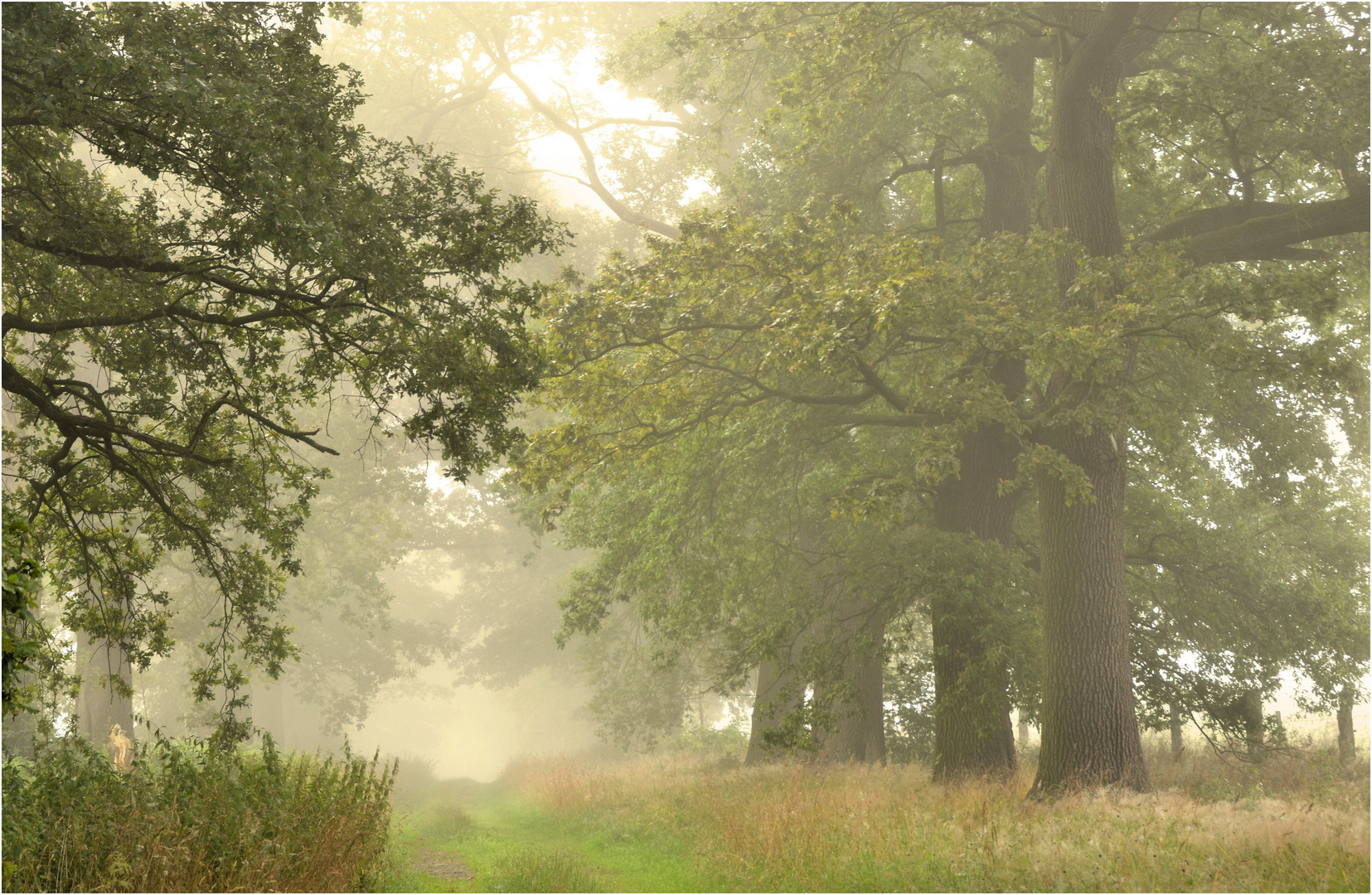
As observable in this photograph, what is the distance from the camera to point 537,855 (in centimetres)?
1239

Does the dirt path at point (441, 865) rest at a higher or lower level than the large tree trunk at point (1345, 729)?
lower

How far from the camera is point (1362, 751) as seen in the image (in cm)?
1756

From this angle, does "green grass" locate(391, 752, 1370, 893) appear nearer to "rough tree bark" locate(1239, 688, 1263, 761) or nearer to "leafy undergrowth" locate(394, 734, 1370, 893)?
"leafy undergrowth" locate(394, 734, 1370, 893)

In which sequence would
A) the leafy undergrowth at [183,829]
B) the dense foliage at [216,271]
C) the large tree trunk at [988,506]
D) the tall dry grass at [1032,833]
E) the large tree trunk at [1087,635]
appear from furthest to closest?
1. the large tree trunk at [988,506]
2. the large tree trunk at [1087,635]
3. the tall dry grass at [1032,833]
4. the leafy undergrowth at [183,829]
5. the dense foliage at [216,271]

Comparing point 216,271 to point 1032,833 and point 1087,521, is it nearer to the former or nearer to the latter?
point 1032,833

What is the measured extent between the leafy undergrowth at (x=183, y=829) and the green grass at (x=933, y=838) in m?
2.03

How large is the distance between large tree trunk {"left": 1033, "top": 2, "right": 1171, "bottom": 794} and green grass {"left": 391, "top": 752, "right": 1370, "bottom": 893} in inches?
33.8

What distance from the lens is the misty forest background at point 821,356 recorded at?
26.4 feet

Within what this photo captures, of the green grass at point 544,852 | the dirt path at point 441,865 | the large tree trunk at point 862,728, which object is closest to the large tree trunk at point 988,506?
the large tree trunk at point 862,728

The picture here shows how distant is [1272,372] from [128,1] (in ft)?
40.5

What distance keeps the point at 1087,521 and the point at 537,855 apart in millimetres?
8680

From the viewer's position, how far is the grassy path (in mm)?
10859

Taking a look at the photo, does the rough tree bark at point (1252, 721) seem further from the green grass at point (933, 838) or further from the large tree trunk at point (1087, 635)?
the large tree trunk at point (1087, 635)

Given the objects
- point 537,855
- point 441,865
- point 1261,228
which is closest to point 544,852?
point 537,855
